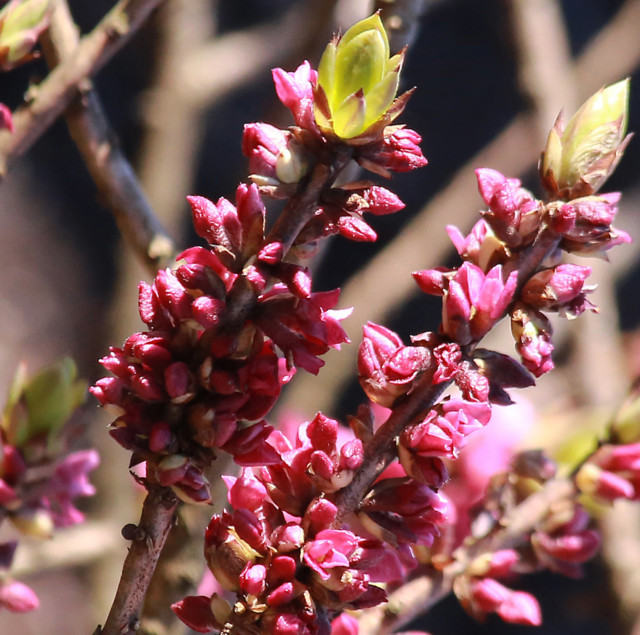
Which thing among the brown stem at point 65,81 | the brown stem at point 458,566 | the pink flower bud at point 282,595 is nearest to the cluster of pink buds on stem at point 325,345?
the pink flower bud at point 282,595

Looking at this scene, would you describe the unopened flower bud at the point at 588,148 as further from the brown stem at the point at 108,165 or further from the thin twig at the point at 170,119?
the thin twig at the point at 170,119

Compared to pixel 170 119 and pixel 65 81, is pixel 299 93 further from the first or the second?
pixel 170 119

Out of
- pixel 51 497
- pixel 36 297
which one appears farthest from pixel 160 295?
pixel 36 297

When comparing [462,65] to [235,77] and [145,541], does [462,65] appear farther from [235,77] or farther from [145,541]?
[145,541]

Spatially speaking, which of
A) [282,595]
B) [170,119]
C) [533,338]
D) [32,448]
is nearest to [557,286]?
[533,338]

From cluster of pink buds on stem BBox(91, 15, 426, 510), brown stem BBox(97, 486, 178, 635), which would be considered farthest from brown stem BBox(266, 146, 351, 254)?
brown stem BBox(97, 486, 178, 635)

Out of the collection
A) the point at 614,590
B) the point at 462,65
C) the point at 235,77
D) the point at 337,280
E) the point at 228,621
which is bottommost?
the point at 614,590
